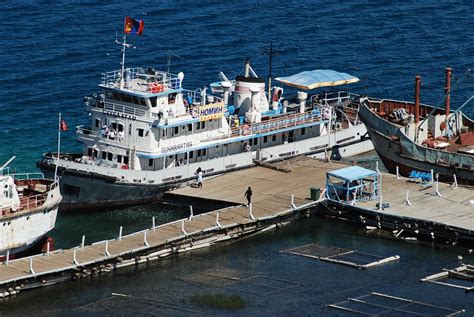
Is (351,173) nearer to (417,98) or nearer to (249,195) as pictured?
(249,195)

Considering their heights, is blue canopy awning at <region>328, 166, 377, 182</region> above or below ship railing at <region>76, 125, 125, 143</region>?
below

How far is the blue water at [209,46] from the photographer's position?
112 metres

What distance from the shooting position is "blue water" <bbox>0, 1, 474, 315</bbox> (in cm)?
11244

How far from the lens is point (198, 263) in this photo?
8256cm

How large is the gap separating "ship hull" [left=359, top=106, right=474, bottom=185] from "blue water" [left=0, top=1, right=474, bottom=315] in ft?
29.5

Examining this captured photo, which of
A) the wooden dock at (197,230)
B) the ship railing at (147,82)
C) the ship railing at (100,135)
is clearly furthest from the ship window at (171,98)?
the wooden dock at (197,230)

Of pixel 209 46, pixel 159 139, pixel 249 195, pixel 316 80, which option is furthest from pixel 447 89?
pixel 209 46

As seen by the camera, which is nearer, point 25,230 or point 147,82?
point 25,230

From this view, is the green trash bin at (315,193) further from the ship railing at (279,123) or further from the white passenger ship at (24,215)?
the white passenger ship at (24,215)

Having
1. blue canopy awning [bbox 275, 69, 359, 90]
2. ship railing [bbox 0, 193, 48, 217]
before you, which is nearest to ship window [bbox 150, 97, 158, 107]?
ship railing [bbox 0, 193, 48, 217]

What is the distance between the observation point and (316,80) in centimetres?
10700

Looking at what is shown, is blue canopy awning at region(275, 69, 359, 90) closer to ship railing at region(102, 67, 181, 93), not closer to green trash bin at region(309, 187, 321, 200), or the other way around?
ship railing at region(102, 67, 181, 93)

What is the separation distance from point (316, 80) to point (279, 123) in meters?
6.45

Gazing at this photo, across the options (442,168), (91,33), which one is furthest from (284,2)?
(442,168)
